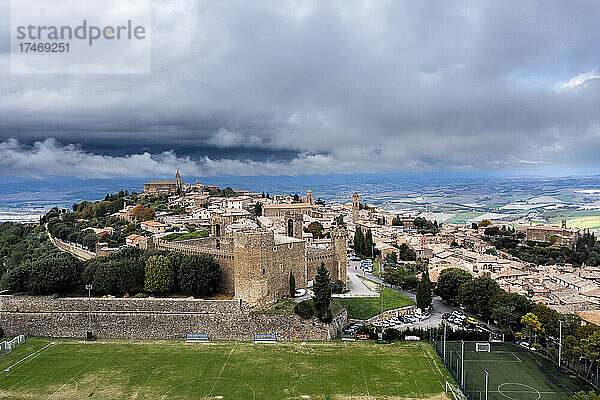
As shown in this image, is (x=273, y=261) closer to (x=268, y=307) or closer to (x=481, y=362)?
(x=268, y=307)

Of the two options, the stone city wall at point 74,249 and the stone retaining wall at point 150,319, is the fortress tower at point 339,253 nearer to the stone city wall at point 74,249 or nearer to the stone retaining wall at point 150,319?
the stone retaining wall at point 150,319

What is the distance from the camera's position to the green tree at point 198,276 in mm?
38469

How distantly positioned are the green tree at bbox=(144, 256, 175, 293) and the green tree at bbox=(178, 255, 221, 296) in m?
0.97

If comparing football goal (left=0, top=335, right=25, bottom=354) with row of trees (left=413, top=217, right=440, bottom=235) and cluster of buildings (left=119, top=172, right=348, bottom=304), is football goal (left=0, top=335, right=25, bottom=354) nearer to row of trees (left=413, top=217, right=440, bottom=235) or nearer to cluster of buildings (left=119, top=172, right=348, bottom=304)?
cluster of buildings (left=119, top=172, right=348, bottom=304)

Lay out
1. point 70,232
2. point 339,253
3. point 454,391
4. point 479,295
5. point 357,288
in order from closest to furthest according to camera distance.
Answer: point 454,391, point 479,295, point 339,253, point 357,288, point 70,232

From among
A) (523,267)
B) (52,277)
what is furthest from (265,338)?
(523,267)

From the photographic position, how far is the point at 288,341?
116 ft

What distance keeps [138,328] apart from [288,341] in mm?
12558

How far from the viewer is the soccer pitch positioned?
25.9 m

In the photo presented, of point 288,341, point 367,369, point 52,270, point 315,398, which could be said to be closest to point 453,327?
point 367,369

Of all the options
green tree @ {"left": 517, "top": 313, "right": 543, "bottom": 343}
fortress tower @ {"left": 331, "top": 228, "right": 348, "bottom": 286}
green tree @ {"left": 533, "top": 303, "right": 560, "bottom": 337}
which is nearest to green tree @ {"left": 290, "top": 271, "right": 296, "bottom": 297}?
fortress tower @ {"left": 331, "top": 228, "right": 348, "bottom": 286}

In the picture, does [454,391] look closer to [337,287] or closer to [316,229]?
[337,287]

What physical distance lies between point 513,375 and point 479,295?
39.1 ft

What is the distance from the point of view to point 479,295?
3966 centimetres
